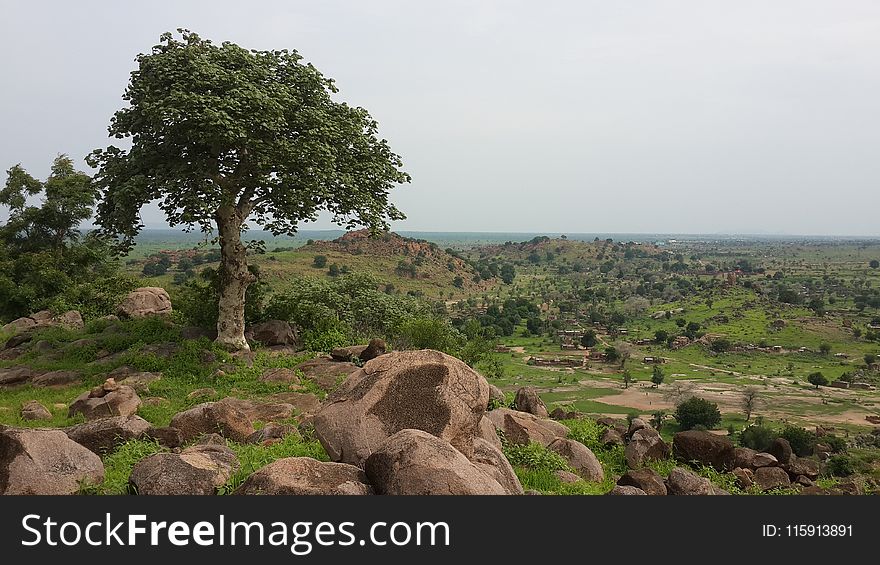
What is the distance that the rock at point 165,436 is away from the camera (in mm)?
9539

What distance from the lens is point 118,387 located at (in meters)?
13.3

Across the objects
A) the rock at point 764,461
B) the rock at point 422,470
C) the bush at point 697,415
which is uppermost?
the rock at point 422,470

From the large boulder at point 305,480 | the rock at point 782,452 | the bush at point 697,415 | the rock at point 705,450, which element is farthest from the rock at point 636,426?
the bush at point 697,415

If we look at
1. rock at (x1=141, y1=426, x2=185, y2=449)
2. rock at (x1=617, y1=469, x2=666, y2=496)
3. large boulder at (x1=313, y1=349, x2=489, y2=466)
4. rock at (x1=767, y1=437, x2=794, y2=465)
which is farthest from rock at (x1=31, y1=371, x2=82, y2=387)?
rock at (x1=767, y1=437, x2=794, y2=465)

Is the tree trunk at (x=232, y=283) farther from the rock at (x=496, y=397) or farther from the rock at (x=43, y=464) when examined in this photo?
the rock at (x=43, y=464)

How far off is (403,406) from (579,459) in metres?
5.62

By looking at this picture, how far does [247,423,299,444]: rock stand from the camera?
10.5 metres

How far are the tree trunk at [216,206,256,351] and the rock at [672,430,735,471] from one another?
42.9ft

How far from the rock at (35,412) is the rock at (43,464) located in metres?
5.18

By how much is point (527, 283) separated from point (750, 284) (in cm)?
6468

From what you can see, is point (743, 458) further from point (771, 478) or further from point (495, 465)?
point (495, 465)

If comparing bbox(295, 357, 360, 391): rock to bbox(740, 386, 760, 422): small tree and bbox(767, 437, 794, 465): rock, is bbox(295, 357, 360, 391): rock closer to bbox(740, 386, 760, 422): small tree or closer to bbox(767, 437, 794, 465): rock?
bbox(767, 437, 794, 465): rock
